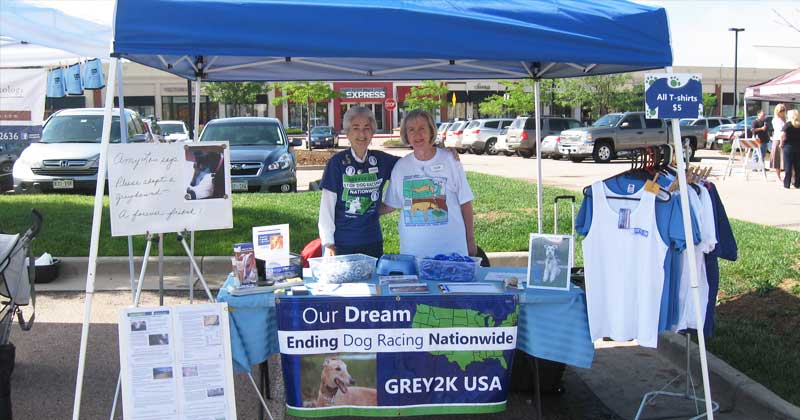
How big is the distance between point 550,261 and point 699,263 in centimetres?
85

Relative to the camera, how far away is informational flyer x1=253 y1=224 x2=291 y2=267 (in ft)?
14.1

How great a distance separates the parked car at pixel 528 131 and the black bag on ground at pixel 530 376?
2528 centimetres

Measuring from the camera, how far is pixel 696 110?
3902 millimetres

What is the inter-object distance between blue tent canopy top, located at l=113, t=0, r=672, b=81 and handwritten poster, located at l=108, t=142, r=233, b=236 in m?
0.52

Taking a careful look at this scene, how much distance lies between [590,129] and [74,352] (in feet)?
→ 76.4

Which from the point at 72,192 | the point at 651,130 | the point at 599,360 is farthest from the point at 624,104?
the point at 599,360

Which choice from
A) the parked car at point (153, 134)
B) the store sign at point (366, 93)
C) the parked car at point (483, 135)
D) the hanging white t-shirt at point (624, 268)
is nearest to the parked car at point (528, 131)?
the parked car at point (483, 135)

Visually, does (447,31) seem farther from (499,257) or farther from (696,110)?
(499,257)

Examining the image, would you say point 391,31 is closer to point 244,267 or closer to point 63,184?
point 244,267

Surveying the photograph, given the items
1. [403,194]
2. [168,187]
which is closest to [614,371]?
[403,194]

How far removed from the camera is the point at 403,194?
479 cm

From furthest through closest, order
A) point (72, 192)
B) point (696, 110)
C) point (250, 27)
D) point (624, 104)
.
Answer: point (624, 104)
point (72, 192)
point (696, 110)
point (250, 27)

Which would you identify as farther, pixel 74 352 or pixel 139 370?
pixel 74 352

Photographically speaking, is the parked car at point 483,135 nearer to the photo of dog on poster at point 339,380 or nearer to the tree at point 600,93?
the tree at point 600,93
